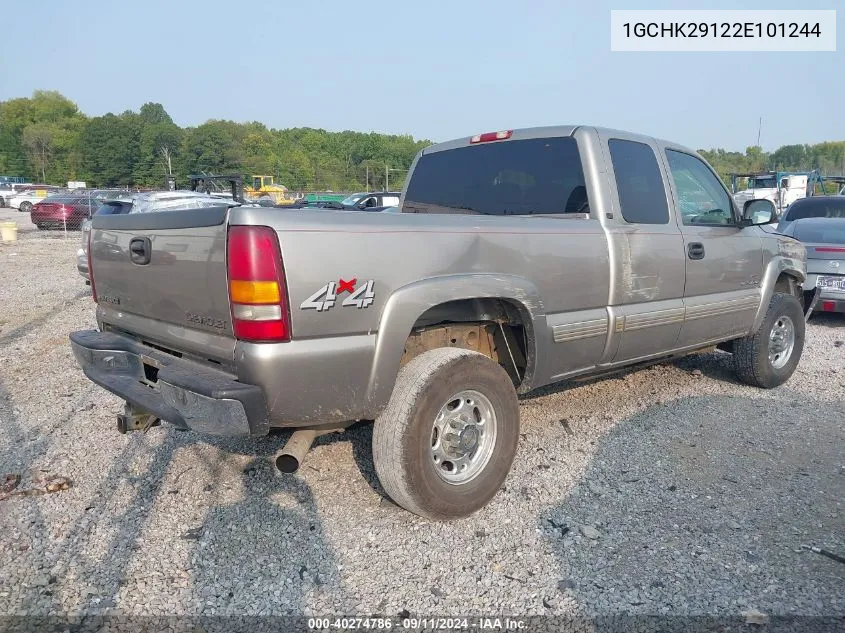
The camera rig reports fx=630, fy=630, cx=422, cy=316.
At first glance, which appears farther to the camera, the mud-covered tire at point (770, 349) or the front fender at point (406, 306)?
the mud-covered tire at point (770, 349)

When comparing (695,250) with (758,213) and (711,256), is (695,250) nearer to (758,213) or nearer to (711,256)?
(711,256)

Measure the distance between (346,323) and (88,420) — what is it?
284 cm

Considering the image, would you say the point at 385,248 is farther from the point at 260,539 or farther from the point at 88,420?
the point at 88,420

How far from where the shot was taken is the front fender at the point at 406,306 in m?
2.79

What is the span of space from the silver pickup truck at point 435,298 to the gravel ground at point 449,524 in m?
0.37

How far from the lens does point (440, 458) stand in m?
3.17

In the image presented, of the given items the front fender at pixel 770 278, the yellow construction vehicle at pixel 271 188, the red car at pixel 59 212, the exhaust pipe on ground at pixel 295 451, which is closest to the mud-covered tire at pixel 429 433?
the exhaust pipe on ground at pixel 295 451

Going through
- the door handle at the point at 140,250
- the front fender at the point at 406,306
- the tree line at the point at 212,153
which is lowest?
the front fender at the point at 406,306

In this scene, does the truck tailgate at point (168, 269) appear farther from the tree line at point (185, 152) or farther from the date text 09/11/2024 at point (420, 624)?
the tree line at point (185, 152)

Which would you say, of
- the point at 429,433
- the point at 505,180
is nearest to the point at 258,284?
the point at 429,433

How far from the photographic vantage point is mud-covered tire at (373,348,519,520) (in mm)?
2904

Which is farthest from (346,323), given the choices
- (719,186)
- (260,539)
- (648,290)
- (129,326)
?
(719,186)

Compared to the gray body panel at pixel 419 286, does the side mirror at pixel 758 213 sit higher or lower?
higher

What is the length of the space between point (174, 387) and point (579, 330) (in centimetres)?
219
